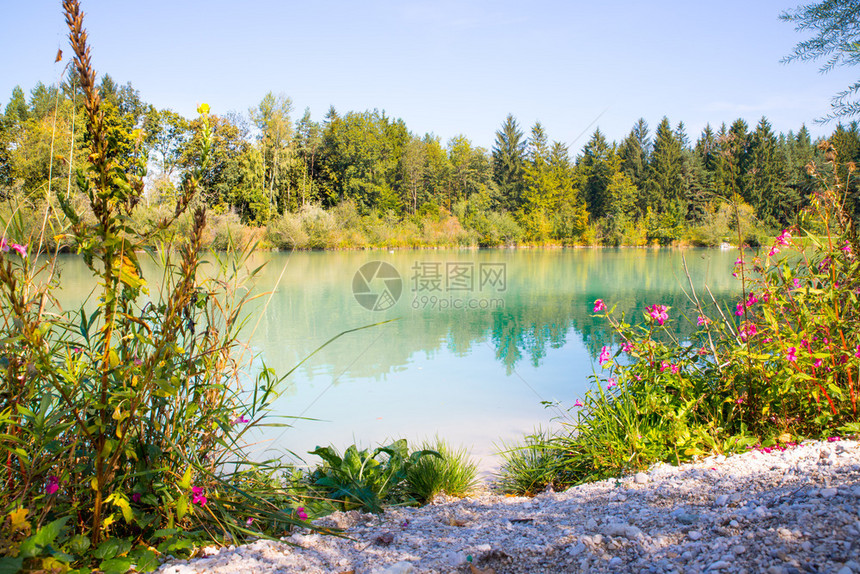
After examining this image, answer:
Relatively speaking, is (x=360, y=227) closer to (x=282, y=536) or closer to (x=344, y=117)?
(x=344, y=117)

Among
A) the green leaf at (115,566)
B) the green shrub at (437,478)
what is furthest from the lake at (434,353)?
the green shrub at (437,478)

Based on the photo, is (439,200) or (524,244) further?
(439,200)

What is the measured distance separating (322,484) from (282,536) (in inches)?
22.9

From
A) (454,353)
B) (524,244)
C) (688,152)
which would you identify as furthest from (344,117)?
(454,353)

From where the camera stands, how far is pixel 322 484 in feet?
7.43

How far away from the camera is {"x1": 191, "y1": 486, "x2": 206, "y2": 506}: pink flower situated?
1.59 metres

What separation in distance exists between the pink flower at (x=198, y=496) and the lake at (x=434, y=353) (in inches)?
15.3

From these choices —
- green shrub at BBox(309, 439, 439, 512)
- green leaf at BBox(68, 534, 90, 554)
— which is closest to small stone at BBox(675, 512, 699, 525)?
green shrub at BBox(309, 439, 439, 512)

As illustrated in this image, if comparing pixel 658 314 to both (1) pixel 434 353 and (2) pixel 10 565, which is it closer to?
(2) pixel 10 565

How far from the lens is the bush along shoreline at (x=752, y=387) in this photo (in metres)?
2.47

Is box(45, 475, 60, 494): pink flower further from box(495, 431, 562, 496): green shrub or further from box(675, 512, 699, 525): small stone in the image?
box(495, 431, 562, 496): green shrub

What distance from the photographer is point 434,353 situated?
7023 millimetres

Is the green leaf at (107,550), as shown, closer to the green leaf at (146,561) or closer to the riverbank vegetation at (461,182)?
the green leaf at (146,561)

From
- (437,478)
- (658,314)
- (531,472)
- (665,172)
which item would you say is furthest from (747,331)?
(665,172)
